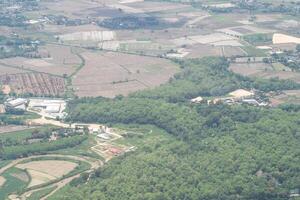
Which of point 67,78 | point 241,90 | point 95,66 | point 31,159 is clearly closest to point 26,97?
point 67,78

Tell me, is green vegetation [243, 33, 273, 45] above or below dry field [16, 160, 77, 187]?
above

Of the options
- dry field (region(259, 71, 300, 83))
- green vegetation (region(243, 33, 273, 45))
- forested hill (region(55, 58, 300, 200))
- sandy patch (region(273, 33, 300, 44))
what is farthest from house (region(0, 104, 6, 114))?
sandy patch (region(273, 33, 300, 44))

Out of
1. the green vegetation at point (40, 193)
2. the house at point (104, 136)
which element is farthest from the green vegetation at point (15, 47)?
the green vegetation at point (40, 193)

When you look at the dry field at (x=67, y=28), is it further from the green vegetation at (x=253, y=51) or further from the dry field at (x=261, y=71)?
the dry field at (x=261, y=71)

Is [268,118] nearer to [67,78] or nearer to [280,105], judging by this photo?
[280,105]

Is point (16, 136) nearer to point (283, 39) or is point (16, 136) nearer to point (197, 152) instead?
point (197, 152)

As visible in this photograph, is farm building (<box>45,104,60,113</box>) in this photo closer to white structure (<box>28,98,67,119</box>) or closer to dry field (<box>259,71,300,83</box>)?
white structure (<box>28,98,67,119</box>)
